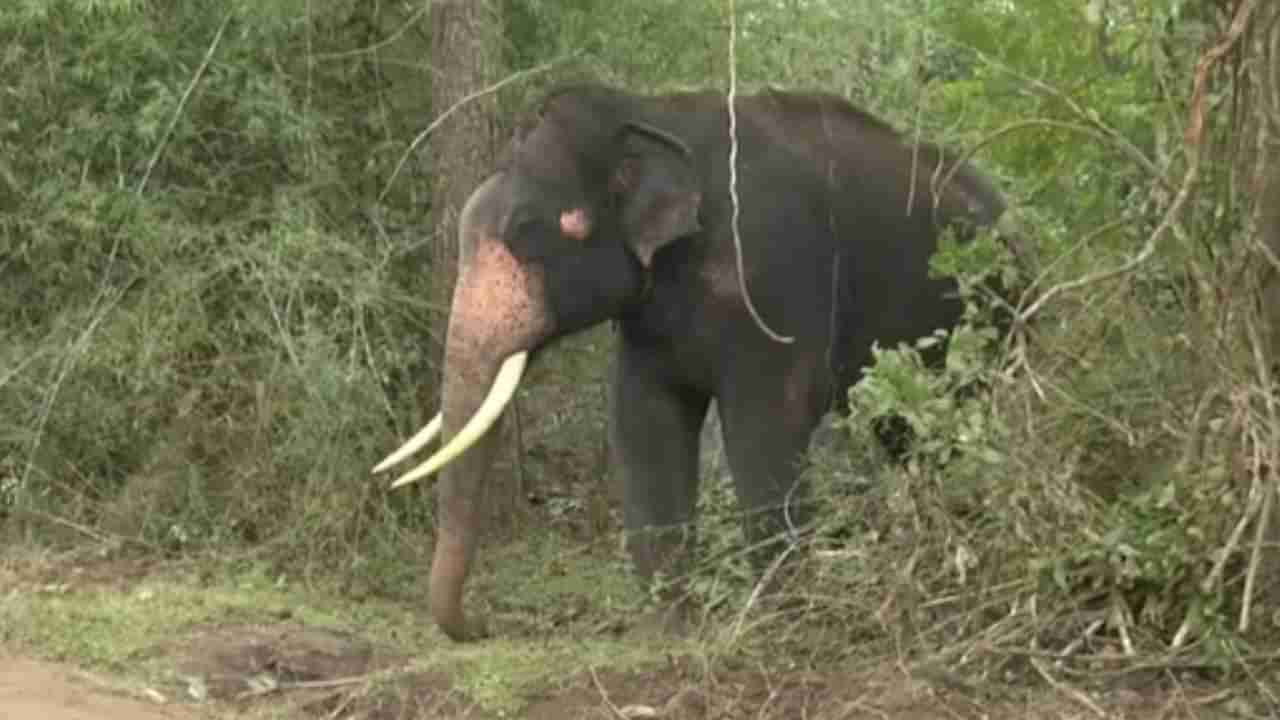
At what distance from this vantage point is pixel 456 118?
1049 cm

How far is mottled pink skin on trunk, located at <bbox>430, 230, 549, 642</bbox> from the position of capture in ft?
27.3

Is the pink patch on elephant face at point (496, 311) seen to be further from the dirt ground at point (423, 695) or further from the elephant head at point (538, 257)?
the dirt ground at point (423, 695)

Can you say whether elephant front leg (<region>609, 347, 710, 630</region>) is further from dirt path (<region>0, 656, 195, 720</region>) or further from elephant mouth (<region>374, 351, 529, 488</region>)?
dirt path (<region>0, 656, 195, 720</region>)

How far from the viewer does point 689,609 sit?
27.5 ft

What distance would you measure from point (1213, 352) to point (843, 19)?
4904 mm

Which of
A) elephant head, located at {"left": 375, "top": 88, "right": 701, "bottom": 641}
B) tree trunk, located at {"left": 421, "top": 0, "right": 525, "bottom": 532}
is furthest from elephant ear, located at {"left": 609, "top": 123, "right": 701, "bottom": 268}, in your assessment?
tree trunk, located at {"left": 421, "top": 0, "right": 525, "bottom": 532}

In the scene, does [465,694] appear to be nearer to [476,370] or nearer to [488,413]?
[488,413]

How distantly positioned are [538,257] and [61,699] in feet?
7.37

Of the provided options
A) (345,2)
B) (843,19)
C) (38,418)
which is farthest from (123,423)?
(843,19)

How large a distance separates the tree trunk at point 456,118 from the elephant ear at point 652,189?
165 cm

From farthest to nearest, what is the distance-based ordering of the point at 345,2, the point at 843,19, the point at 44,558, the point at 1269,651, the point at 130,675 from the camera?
1. the point at 843,19
2. the point at 345,2
3. the point at 44,558
4. the point at 130,675
5. the point at 1269,651

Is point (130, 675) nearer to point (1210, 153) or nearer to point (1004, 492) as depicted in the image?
point (1004, 492)

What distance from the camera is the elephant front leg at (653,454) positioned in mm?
9039

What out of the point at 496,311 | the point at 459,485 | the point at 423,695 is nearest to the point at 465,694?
the point at 423,695
